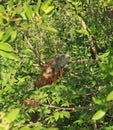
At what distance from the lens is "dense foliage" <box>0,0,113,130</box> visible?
1.59 metres

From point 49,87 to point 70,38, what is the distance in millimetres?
1968

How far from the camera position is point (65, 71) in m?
3.36

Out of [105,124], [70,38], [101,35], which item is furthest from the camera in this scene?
[70,38]

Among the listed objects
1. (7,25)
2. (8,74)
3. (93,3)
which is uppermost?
(7,25)

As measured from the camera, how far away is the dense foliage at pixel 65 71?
1587 mm

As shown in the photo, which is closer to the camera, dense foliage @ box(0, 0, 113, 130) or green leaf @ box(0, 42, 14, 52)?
green leaf @ box(0, 42, 14, 52)

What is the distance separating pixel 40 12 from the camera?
1.50 meters

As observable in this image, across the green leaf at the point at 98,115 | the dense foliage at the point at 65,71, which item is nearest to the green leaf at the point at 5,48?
the dense foliage at the point at 65,71

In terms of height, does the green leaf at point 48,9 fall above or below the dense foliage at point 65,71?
above

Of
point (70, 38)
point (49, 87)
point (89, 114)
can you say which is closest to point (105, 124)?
point (89, 114)

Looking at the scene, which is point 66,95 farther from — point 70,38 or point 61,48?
point 70,38

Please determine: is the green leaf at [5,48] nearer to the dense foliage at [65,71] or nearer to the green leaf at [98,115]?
the dense foliage at [65,71]

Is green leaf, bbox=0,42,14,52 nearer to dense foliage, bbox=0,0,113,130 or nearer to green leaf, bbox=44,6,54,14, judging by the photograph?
dense foliage, bbox=0,0,113,130

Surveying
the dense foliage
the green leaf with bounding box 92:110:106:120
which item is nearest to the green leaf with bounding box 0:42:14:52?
the dense foliage
